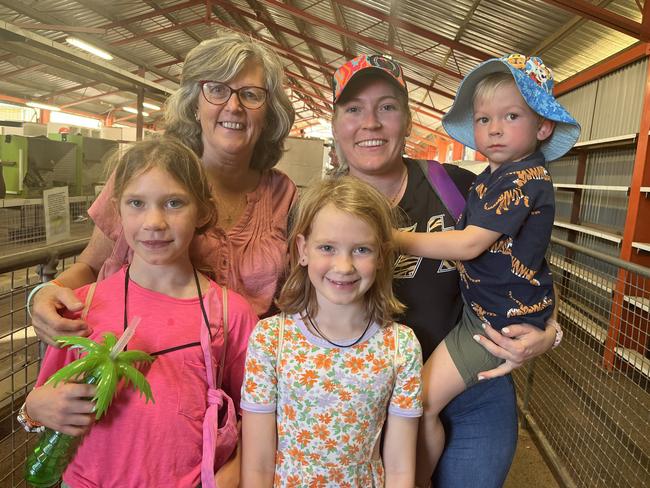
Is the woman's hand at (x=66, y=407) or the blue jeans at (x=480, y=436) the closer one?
the woman's hand at (x=66, y=407)

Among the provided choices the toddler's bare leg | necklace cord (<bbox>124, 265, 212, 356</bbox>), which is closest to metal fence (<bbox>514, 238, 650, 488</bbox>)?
the toddler's bare leg

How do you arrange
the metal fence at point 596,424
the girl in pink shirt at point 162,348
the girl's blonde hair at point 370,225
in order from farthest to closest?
the metal fence at point 596,424
the girl's blonde hair at point 370,225
the girl in pink shirt at point 162,348

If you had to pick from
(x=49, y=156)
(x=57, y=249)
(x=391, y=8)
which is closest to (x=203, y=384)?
(x=57, y=249)

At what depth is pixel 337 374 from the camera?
47.6 inches

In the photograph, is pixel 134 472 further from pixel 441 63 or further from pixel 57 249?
pixel 441 63

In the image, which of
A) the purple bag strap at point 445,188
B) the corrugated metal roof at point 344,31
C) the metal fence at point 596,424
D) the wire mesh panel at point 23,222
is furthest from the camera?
the corrugated metal roof at point 344,31

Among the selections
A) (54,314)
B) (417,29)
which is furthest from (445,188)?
(417,29)

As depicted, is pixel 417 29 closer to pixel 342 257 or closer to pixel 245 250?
pixel 245 250

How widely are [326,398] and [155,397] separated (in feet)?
1.37

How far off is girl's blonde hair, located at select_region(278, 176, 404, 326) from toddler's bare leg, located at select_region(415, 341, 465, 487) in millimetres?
227

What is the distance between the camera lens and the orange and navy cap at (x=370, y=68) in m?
1.41

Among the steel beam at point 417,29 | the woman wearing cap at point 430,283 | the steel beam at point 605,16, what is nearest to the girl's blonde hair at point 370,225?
the woman wearing cap at point 430,283

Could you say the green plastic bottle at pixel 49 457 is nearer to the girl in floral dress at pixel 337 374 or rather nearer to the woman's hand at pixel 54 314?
the woman's hand at pixel 54 314

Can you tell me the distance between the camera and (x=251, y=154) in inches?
62.7
